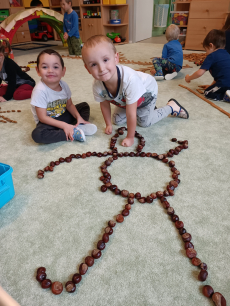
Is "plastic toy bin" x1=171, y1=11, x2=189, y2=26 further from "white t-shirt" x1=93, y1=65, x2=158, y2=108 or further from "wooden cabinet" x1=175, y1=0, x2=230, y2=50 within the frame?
"white t-shirt" x1=93, y1=65, x2=158, y2=108

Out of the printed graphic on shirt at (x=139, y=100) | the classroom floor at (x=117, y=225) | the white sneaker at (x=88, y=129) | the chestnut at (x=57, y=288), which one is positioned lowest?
the classroom floor at (x=117, y=225)

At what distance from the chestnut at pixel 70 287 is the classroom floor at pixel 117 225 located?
15 mm

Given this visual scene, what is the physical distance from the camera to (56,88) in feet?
4.96

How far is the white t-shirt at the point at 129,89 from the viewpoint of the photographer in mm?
1291

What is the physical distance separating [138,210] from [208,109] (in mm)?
1307

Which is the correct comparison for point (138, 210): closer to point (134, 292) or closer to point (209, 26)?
point (134, 292)

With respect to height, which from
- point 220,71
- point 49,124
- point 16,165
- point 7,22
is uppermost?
point 7,22

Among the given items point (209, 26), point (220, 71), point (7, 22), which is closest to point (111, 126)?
point (220, 71)

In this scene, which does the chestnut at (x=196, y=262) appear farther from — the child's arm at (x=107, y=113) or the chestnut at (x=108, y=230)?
the child's arm at (x=107, y=113)

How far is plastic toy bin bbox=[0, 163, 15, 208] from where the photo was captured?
943 mm

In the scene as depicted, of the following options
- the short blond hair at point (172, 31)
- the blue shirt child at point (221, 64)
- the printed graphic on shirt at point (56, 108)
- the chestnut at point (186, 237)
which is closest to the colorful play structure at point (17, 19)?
the short blond hair at point (172, 31)

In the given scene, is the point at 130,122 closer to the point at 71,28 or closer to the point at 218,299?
the point at 218,299

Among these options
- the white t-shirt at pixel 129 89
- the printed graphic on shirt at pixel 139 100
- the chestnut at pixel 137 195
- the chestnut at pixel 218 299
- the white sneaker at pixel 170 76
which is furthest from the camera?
the white sneaker at pixel 170 76

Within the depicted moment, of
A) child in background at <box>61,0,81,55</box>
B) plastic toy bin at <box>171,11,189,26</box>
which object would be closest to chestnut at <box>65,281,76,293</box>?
child in background at <box>61,0,81,55</box>
